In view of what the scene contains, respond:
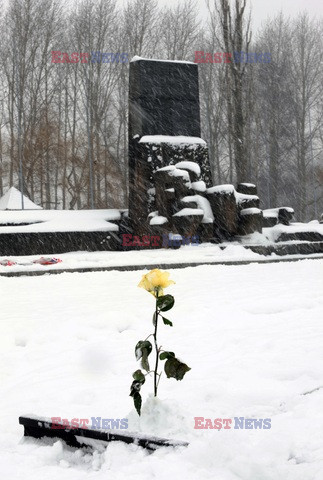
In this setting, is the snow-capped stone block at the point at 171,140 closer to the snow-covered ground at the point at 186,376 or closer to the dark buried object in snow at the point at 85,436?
the snow-covered ground at the point at 186,376

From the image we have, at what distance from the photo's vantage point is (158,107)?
11.4 metres

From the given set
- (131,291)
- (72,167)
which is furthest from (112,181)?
(131,291)

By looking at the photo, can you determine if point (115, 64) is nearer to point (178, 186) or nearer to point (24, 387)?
point (178, 186)

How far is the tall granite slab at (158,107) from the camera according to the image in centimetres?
1104

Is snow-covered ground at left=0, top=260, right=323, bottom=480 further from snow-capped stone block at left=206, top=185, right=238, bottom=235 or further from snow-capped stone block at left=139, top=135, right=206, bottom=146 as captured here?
snow-capped stone block at left=139, top=135, right=206, bottom=146

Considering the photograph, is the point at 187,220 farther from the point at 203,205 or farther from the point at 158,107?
the point at 158,107

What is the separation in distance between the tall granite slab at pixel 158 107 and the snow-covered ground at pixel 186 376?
15.1 ft

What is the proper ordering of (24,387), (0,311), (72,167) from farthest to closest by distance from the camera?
(72,167)
(0,311)
(24,387)

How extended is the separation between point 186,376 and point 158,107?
8.77m

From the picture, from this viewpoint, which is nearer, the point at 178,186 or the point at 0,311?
the point at 0,311

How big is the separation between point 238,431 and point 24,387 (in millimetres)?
1531

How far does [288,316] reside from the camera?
475cm

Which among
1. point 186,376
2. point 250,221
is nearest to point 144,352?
point 186,376

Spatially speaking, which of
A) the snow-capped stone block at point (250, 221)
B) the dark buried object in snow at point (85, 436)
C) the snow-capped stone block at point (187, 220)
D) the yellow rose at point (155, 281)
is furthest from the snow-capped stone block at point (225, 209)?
the dark buried object in snow at point (85, 436)
